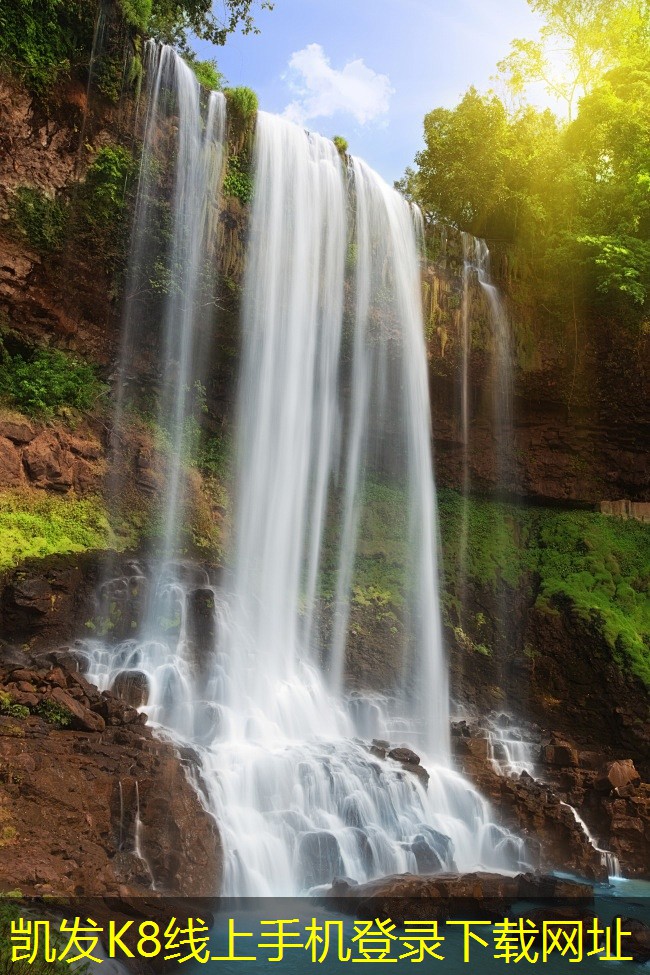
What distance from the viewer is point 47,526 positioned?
13992 mm

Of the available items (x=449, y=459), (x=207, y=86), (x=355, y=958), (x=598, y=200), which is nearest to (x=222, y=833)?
(x=355, y=958)

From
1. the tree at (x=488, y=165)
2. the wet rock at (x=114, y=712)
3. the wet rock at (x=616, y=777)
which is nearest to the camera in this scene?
the wet rock at (x=114, y=712)

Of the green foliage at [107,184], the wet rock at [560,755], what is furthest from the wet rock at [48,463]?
the wet rock at [560,755]

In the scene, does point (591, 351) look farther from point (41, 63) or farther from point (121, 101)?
point (41, 63)

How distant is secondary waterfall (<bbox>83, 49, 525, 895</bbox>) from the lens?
10.5m

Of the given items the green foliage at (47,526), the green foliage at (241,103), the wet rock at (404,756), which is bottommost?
the wet rock at (404,756)

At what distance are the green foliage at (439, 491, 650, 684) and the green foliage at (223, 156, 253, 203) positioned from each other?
Answer: 30.9 ft

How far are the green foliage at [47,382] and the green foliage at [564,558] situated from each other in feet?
32.7

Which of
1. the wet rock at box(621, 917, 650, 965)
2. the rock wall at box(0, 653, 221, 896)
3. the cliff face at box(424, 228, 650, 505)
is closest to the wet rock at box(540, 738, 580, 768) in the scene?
the wet rock at box(621, 917, 650, 965)

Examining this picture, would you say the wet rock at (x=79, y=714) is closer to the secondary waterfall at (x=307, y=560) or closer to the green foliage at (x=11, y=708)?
the green foliage at (x=11, y=708)

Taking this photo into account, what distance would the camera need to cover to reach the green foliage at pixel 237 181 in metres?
17.4

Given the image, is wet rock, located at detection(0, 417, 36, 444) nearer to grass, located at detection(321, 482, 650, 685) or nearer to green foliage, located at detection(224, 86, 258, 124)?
grass, located at detection(321, 482, 650, 685)

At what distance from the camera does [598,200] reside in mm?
20750

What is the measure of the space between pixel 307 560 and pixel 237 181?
9080mm
